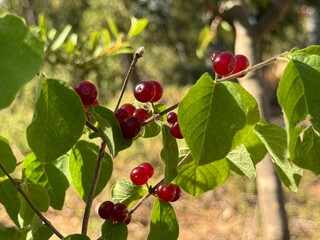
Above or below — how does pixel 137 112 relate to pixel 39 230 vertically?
above

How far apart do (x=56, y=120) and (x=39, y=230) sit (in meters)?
0.25

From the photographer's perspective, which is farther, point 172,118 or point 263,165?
point 263,165

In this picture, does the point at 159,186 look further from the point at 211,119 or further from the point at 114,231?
the point at 211,119

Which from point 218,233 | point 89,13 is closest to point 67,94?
point 218,233

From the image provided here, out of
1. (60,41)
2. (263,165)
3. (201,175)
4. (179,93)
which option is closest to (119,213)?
(201,175)

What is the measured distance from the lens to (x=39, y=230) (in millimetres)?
688

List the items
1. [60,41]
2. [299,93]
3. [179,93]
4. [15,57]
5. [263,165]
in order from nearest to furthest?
[15,57]
[299,93]
[60,41]
[263,165]
[179,93]

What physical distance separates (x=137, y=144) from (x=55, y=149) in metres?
5.22

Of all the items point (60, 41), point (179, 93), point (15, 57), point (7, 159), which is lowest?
point (179, 93)

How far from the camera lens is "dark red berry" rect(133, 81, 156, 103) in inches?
23.8

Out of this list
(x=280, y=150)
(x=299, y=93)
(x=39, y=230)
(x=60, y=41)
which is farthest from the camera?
(x=60, y=41)

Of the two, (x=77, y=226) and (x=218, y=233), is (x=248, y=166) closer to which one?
(x=218, y=233)

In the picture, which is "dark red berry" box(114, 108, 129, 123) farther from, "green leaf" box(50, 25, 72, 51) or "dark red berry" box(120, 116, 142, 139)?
"green leaf" box(50, 25, 72, 51)

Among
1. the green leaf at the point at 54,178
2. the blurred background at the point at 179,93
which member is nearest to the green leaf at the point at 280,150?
the green leaf at the point at 54,178
